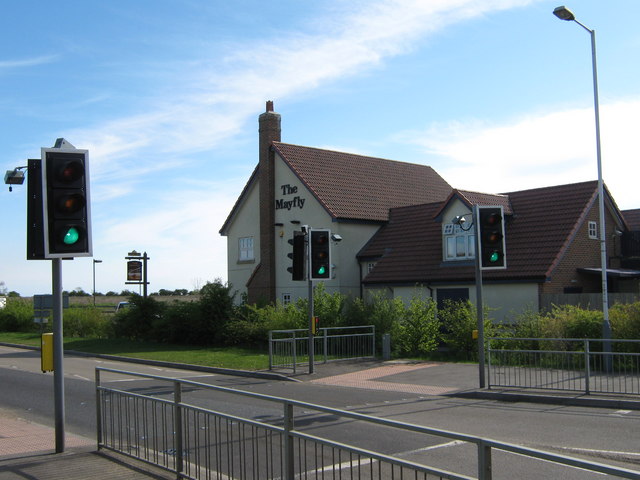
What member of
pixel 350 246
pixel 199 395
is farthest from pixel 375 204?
pixel 199 395

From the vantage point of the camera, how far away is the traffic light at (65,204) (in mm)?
7945

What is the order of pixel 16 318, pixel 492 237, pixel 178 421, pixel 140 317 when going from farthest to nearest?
pixel 16 318, pixel 140 317, pixel 492 237, pixel 178 421

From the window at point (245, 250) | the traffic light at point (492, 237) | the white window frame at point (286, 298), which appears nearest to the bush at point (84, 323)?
the window at point (245, 250)

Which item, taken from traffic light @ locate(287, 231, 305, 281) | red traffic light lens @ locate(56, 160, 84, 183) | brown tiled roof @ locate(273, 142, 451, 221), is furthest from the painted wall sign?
red traffic light lens @ locate(56, 160, 84, 183)

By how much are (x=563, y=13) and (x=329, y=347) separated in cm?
1218

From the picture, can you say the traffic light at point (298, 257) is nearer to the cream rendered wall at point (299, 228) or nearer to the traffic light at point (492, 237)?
the traffic light at point (492, 237)

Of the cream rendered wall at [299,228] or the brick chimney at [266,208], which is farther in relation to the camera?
the brick chimney at [266,208]

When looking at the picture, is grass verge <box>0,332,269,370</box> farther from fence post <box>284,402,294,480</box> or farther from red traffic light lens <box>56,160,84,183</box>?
fence post <box>284,402,294,480</box>

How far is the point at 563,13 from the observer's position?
60.2ft

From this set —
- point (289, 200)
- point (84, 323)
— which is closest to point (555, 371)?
point (289, 200)

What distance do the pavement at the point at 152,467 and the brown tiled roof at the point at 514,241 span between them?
7.44m

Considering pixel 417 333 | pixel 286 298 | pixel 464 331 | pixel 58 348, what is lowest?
pixel 417 333

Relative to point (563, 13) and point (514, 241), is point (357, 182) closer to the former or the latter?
point (514, 241)

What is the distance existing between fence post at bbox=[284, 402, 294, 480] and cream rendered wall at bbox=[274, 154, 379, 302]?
27004 millimetres
